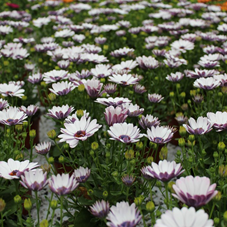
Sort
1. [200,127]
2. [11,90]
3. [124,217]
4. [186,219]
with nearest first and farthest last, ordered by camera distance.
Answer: [186,219]
[124,217]
[200,127]
[11,90]

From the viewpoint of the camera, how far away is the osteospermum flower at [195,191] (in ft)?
2.90

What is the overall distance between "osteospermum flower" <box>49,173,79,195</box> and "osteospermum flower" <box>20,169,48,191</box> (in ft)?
0.15

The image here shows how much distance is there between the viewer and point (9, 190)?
1.38 m

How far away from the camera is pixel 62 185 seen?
106cm

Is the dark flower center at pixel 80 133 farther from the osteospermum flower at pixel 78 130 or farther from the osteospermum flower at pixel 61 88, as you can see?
the osteospermum flower at pixel 61 88

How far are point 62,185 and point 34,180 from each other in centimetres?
10

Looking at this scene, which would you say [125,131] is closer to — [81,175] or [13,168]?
[81,175]

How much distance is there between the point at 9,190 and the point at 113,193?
453mm

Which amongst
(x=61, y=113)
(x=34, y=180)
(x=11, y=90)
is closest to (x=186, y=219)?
(x=34, y=180)

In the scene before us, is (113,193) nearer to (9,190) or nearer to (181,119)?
(9,190)

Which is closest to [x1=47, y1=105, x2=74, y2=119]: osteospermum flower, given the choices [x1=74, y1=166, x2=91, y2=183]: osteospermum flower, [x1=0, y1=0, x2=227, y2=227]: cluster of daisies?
[x1=0, y1=0, x2=227, y2=227]: cluster of daisies

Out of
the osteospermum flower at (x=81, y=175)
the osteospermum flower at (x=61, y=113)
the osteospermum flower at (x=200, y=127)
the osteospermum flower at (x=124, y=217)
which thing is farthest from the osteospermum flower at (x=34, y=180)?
the osteospermum flower at (x=200, y=127)

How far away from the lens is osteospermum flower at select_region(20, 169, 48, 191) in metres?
1.06

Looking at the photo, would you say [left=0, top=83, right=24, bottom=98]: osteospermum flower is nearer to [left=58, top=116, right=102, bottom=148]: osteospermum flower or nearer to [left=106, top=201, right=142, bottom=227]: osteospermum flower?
[left=58, top=116, right=102, bottom=148]: osteospermum flower
